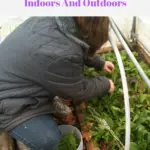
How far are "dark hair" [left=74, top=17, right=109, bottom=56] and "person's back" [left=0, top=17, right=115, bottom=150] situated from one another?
3 centimetres

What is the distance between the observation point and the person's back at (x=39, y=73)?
1.16 m

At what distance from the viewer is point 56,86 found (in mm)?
1237

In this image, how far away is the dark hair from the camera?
3.66 ft

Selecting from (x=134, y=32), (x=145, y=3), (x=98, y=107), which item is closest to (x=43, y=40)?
(x=145, y=3)

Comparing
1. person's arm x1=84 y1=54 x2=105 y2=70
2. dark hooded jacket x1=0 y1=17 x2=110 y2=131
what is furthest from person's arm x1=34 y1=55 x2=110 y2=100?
person's arm x1=84 y1=54 x2=105 y2=70

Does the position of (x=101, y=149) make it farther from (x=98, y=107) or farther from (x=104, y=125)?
(x=98, y=107)

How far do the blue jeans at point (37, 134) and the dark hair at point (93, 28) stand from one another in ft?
1.43

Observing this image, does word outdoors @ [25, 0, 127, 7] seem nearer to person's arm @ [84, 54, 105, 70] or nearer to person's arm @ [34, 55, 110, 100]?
person's arm @ [34, 55, 110, 100]

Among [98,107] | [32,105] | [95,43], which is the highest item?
[95,43]

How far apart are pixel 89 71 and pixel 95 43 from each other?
0.61 m

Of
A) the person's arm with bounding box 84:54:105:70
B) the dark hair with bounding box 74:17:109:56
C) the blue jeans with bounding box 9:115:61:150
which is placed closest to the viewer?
the dark hair with bounding box 74:17:109:56

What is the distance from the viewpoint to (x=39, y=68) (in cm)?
119

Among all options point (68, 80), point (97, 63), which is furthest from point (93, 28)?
point (97, 63)

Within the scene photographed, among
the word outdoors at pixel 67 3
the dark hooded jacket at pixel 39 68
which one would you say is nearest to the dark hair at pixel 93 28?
the dark hooded jacket at pixel 39 68
